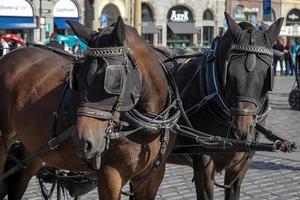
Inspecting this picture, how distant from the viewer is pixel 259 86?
11.8 ft

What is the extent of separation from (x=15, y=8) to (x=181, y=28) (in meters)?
13.1

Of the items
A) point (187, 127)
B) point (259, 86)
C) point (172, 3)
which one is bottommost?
point (187, 127)

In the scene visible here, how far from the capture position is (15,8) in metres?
31.9

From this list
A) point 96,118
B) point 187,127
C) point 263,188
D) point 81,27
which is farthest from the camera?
point 263,188

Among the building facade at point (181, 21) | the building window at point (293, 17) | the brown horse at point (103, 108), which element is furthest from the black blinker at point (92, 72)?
the building window at point (293, 17)

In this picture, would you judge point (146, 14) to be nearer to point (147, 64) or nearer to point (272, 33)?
point (272, 33)

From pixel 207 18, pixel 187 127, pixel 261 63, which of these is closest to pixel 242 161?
pixel 187 127

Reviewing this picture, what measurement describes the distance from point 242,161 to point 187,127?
0.69 meters

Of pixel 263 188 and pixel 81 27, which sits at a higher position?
pixel 81 27

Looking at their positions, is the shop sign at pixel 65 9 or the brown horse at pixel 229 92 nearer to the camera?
the brown horse at pixel 229 92

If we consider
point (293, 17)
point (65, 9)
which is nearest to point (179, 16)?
point (65, 9)

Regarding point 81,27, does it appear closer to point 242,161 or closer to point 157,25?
point 242,161

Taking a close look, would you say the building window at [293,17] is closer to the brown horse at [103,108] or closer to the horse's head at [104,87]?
the brown horse at [103,108]

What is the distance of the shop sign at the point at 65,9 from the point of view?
110ft
